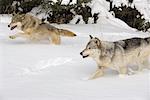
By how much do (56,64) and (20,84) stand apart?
4.14ft

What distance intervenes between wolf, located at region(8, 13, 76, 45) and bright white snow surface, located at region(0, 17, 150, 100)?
12 cm

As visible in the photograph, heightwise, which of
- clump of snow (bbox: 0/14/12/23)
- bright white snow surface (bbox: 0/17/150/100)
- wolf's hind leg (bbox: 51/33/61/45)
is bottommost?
bright white snow surface (bbox: 0/17/150/100)

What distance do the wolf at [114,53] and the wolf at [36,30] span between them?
70.2 inches

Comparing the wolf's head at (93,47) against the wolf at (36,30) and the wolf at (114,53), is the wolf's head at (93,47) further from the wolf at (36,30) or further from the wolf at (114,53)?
the wolf at (36,30)

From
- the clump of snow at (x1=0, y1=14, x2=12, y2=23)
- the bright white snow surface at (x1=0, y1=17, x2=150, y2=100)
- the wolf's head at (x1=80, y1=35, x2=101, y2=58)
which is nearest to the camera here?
the bright white snow surface at (x1=0, y1=17, x2=150, y2=100)

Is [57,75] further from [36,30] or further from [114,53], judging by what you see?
[36,30]

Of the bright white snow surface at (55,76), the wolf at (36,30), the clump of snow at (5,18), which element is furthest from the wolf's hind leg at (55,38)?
the clump of snow at (5,18)

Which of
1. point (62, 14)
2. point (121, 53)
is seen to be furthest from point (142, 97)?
point (62, 14)

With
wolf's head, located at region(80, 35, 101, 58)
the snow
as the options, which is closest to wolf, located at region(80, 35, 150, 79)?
wolf's head, located at region(80, 35, 101, 58)

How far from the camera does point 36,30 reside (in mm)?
7484

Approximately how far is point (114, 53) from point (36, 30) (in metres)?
2.16

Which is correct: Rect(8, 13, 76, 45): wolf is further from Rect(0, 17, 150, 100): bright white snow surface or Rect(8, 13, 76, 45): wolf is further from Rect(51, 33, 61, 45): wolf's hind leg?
Rect(0, 17, 150, 100): bright white snow surface

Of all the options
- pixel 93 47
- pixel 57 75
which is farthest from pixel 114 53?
pixel 57 75

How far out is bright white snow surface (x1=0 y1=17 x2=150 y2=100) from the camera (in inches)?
183
